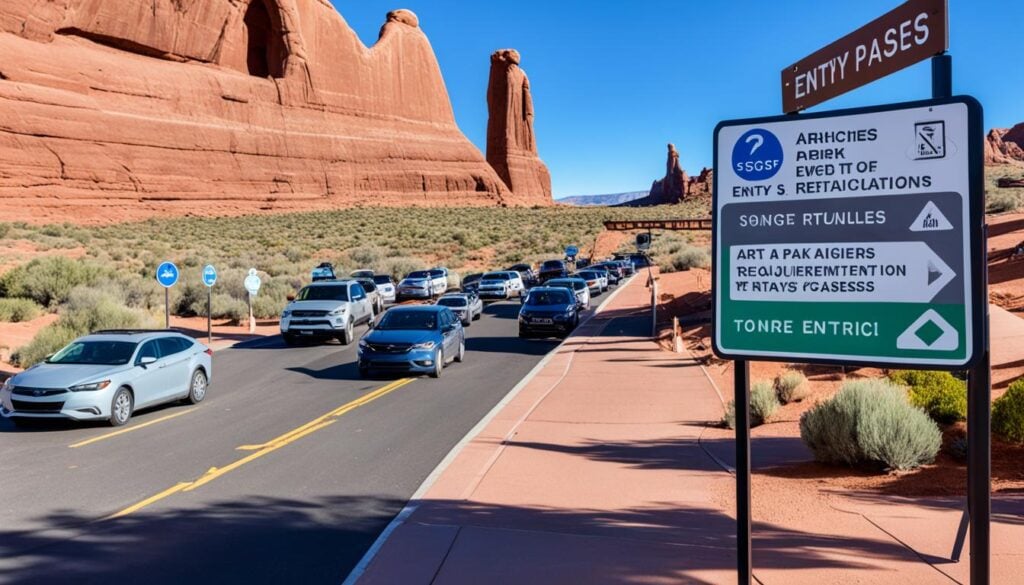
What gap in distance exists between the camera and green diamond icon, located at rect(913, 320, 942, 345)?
348cm

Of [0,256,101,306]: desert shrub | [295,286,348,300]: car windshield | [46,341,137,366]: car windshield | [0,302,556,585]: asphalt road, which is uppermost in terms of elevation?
[0,256,101,306]: desert shrub

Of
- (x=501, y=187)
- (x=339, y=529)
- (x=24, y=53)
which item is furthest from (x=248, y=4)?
(x=339, y=529)

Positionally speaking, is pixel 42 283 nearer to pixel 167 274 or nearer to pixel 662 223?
pixel 167 274

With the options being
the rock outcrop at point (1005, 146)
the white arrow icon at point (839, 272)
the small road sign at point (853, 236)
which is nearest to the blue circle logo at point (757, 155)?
the small road sign at point (853, 236)

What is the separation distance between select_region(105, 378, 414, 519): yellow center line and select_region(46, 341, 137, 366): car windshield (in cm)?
350

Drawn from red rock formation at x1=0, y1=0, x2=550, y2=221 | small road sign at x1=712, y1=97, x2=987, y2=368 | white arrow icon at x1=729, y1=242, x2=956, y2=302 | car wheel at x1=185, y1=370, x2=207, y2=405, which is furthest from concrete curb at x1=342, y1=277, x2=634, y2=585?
red rock formation at x1=0, y1=0, x2=550, y2=221

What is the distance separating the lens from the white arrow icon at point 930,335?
3.45 metres

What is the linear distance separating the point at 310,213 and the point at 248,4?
1211 inches

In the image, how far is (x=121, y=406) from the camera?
12.1m

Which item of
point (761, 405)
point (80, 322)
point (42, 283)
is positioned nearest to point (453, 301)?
point (80, 322)

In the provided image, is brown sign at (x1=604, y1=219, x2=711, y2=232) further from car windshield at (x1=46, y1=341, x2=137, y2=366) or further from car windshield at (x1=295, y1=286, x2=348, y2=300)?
car windshield at (x1=46, y1=341, x2=137, y2=366)

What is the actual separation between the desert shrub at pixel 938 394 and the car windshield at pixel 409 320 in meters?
10.1

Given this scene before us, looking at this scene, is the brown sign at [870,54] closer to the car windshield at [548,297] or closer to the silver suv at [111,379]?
the silver suv at [111,379]

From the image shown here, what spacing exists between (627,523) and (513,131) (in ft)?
451
